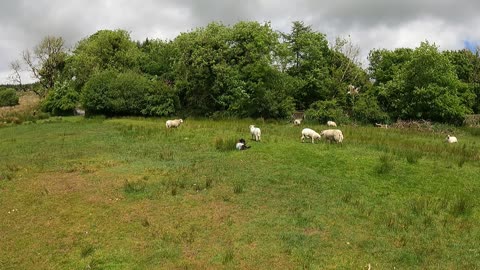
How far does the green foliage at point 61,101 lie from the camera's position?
50.8m

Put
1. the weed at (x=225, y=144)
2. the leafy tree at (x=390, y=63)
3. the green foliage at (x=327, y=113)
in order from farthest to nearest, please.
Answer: the leafy tree at (x=390, y=63)
the green foliage at (x=327, y=113)
the weed at (x=225, y=144)

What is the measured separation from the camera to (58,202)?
1488 centimetres

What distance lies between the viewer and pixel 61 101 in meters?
50.7

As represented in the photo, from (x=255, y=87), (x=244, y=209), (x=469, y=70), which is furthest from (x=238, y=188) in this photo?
(x=469, y=70)

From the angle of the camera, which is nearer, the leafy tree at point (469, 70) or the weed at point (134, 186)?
the weed at point (134, 186)

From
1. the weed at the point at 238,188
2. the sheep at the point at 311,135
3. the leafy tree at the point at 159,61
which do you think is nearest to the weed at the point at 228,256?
the weed at the point at 238,188

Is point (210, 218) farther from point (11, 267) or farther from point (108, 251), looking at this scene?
point (11, 267)

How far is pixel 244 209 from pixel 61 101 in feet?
141

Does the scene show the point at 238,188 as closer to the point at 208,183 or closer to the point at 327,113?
the point at 208,183

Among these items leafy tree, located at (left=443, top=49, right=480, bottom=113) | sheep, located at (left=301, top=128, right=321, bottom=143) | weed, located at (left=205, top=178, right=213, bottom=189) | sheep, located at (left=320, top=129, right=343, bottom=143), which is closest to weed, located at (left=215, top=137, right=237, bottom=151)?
sheep, located at (left=301, top=128, right=321, bottom=143)

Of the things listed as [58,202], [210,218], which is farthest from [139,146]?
[210,218]

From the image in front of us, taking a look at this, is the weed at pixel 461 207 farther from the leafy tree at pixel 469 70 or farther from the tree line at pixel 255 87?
the leafy tree at pixel 469 70

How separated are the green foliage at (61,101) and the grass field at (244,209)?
29541mm

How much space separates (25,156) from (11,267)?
13538mm
